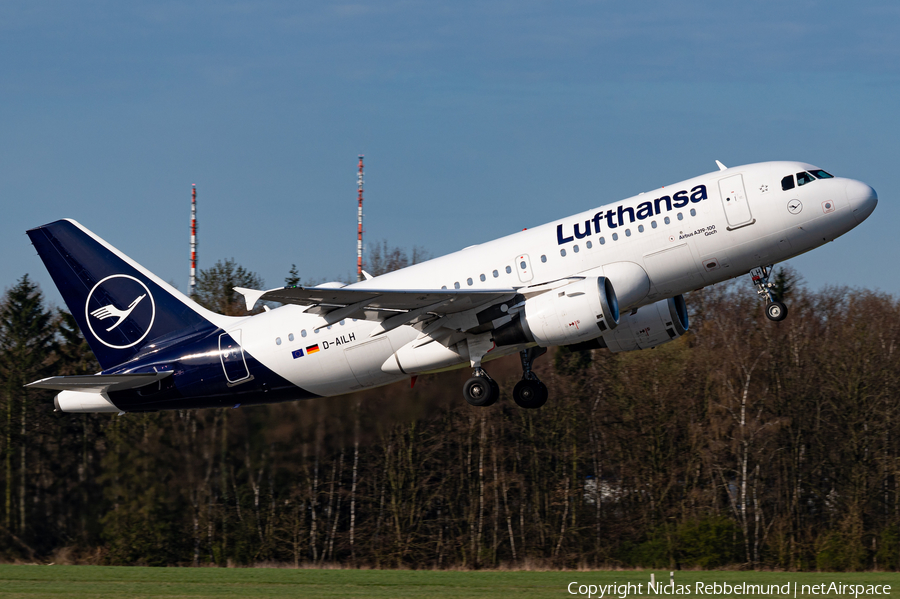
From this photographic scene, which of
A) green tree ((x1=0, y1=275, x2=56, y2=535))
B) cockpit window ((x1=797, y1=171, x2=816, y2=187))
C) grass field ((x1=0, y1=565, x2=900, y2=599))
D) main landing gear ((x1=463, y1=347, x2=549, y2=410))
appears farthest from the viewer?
green tree ((x1=0, y1=275, x2=56, y2=535))

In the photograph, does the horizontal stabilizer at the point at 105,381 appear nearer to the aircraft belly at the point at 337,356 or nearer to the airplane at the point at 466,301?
the airplane at the point at 466,301

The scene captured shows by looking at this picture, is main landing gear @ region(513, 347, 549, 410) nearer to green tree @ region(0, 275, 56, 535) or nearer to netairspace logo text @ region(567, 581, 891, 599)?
netairspace logo text @ region(567, 581, 891, 599)

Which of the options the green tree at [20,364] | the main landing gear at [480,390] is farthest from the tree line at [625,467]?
the main landing gear at [480,390]

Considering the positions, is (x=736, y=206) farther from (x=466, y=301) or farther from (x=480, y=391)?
(x=480, y=391)

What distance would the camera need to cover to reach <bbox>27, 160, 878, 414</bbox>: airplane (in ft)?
84.2

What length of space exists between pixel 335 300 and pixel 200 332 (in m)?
6.94

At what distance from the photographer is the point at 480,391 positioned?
27875 mm

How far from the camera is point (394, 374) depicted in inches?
1109

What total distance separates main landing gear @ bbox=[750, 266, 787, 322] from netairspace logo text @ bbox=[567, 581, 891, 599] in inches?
297

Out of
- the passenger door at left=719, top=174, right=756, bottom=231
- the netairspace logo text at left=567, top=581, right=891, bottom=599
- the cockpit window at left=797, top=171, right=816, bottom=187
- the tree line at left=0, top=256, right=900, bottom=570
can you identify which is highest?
the cockpit window at left=797, top=171, right=816, bottom=187

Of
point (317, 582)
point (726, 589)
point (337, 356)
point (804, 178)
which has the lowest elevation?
point (726, 589)

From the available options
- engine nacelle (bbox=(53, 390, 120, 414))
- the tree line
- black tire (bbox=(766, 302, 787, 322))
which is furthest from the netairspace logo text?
engine nacelle (bbox=(53, 390, 120, 414))

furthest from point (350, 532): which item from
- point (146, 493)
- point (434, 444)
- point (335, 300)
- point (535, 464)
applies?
point (335, 300)

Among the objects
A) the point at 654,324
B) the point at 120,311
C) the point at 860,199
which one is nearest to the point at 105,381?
the point at 120,311
